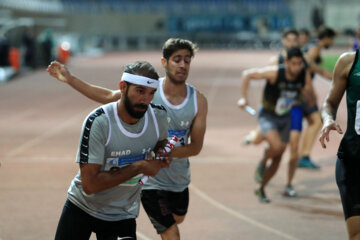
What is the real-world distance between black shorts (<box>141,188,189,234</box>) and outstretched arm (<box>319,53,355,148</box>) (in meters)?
1.55

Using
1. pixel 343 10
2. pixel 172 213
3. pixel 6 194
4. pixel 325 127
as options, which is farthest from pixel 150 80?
pixel 343 10

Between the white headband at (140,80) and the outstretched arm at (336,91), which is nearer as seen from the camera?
the white headband at (140,80)

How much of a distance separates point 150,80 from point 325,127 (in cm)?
121

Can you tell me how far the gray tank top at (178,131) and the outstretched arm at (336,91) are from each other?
120 centimetres

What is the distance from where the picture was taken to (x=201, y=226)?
805 cm

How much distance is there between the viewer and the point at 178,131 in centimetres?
583

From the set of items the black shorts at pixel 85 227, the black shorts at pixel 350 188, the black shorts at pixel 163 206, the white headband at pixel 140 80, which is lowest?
the black shorts at pixel 163 206

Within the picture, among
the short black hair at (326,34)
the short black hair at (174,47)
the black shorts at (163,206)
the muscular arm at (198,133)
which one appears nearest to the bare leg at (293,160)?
the short black hair at (326,34)

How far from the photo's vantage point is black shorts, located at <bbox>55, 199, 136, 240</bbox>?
468cm

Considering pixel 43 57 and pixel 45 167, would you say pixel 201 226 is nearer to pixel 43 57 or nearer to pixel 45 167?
pixel 45 167

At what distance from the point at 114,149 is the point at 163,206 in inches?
58.1

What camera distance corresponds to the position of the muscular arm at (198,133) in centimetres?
566

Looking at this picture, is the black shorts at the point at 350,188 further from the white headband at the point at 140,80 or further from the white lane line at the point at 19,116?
the white lane line at the point at 19,116

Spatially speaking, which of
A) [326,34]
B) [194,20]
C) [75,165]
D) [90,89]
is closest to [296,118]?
[326,34]
